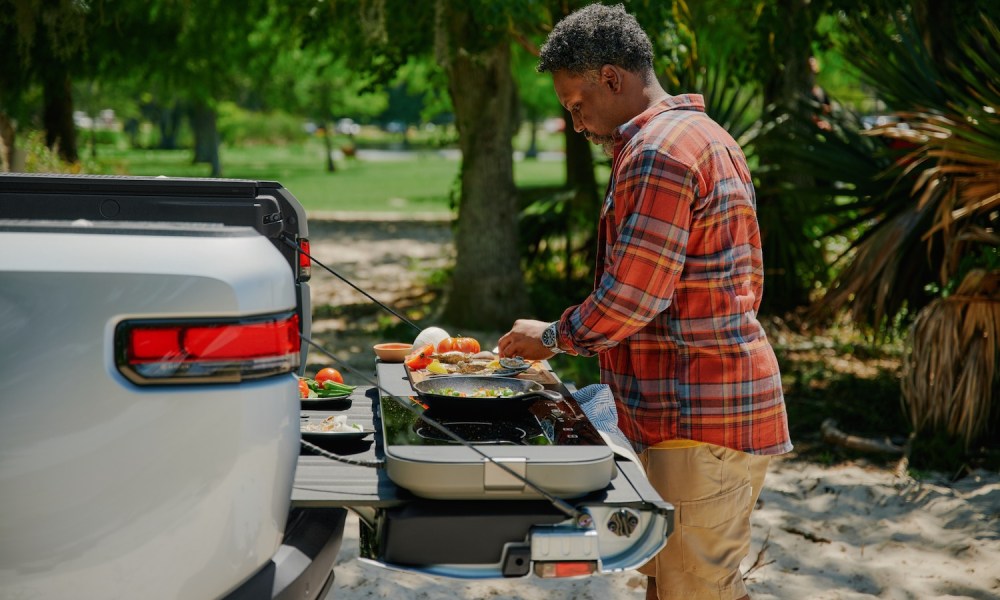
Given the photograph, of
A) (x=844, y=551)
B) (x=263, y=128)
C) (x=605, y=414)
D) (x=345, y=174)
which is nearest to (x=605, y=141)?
(x=605, y=414)

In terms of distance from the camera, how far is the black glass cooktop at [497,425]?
277cm

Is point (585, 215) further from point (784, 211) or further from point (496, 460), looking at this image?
point (496, 460)

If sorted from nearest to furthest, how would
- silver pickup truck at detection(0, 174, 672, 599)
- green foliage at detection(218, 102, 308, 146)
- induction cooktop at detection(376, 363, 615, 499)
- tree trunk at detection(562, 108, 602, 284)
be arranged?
silver pickup truck at detection(0, 174, 672, 599)
induction cooktop at detection(376, 363, 615, 499)
tree trunk at detection(562, 108, 602, 284)
green foliage at detection(218, 102, 308, 146)

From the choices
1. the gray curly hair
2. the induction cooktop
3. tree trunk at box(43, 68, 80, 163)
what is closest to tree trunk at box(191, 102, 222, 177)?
tree trunk at box(43, 68, 80, 163)

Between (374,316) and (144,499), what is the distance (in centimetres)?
917

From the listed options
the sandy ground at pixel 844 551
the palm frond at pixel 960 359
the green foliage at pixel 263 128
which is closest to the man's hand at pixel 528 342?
the sandy ground at pixel 844 551

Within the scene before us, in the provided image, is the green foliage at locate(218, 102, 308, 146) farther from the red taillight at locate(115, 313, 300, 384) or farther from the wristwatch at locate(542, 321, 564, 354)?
the red taillight at locate(115, 313, 300, 384)

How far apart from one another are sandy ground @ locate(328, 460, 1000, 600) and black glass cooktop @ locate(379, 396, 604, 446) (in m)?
1.55

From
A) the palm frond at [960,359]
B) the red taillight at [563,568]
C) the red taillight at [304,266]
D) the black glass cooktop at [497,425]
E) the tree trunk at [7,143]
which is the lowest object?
the palm frond at [960,359]

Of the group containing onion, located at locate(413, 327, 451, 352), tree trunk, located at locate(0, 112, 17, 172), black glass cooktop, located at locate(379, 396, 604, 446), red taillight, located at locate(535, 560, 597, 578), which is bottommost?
red taillight, located at locate(535, 560, 597, 578)

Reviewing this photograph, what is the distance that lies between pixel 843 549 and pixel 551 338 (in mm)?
2662

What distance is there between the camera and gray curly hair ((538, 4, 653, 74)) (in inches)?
118

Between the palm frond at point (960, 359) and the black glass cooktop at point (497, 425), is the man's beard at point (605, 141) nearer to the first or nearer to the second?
the black glass cooktop at point (497, 425)

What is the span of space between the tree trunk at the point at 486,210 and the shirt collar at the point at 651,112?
23.0ft
